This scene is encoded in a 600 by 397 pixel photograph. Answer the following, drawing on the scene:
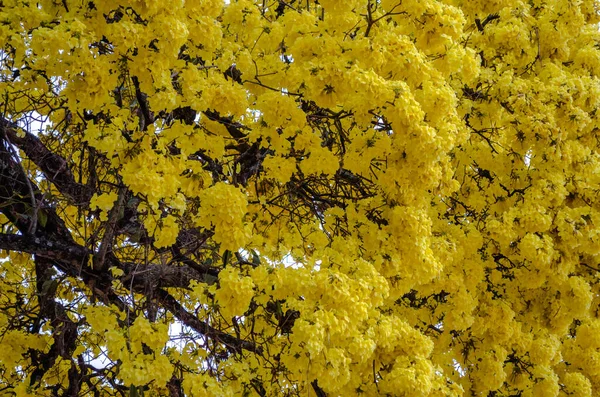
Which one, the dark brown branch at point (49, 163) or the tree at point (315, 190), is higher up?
the dark brown branch at point (49, 163)

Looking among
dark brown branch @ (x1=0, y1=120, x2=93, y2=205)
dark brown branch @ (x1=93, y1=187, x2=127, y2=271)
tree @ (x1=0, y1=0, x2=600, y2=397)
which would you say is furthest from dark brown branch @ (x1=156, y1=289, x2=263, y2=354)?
dark brown branch @ (x1=0, y1=120, x2=93, y2=205)

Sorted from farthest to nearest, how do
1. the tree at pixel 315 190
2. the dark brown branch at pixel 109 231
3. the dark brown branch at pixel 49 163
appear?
1. the dark brown branch at pixel 49 163
2. the dark brown branch at pixel 109 231
3. the tree at pixel 315 190

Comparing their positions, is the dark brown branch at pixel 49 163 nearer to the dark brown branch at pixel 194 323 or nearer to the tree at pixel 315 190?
the tree at pixel 315 190

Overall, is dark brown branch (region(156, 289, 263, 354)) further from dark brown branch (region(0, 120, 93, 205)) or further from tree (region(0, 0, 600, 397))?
dark brown branch (region(0, 120, 93, 205))

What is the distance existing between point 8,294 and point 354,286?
386 centimetres

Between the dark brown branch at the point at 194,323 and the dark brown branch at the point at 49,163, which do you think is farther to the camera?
the dark brown branch at the point at 194,323

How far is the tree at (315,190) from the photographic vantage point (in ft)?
12.4

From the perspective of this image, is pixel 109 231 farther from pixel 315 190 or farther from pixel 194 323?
pixel 315 190

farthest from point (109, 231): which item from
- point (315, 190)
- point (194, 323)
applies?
point (315, 190)

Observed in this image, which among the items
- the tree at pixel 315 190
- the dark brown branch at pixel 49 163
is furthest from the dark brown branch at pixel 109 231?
the dark brown branch at pixel 49 163

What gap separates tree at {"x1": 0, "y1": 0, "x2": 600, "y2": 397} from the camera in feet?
12.4

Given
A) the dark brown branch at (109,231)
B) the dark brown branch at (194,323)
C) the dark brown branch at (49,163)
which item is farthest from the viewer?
the dark brown branch at (194,323)

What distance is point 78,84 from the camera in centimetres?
350

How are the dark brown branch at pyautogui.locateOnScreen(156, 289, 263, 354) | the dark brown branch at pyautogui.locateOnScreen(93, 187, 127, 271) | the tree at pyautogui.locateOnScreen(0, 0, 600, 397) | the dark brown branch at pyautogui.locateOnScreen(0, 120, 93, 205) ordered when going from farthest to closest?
the dark brown branch at pyautogui.locateOnScreen(156, 289, 263, 354), the dark brown branch at pyautogui.locateOnScreen(0, 120, 93, 205), the dark brown branch at pyautogui.locateOnScreen(93, 187, 127, 271), the tree at pyautogui.locateOnScreen(0, 0, 600, 397)
